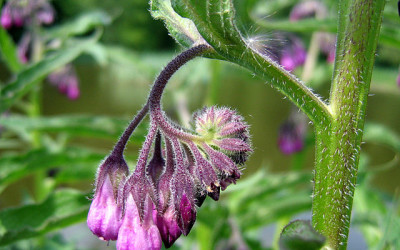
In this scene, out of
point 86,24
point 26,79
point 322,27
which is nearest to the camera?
point 322,27

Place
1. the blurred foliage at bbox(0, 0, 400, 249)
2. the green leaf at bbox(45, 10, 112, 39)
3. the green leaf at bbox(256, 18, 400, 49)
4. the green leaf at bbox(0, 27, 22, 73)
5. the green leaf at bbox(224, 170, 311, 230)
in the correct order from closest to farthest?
1. the blurred foliage at bbox(0, 0, 400, 249)
2. the green leaf at bbox(256, 18, 400, 49)
3. the green leaf at bbox(224, 170, 311, 230)
4. the green leaf at bbox(0, 27, 22, 73)
5. the green leaf at bbox(45, 10, 112, 39)

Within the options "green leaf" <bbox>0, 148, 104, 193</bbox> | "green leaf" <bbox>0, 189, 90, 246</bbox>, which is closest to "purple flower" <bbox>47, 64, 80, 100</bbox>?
"green leaf" <bbox>0, 148, 104, 193</bbox>

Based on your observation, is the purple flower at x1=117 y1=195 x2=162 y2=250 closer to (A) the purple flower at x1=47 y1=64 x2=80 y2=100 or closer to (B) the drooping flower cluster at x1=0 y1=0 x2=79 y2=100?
(B) the drooping flower cluster at x1=0 y1=0 x2=79 y2=100

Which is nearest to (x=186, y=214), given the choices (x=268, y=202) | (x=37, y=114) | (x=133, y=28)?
(x=268, y=202)

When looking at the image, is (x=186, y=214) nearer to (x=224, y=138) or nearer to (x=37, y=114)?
(x=224, y=138)

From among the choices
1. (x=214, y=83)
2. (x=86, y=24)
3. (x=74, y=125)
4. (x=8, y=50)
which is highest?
(x=86, y=24)

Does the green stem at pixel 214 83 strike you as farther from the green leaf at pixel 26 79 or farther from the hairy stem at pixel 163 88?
the hairy stem at pixel 163 88

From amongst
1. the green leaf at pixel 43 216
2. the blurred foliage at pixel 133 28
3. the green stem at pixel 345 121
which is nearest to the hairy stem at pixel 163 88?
the green stem at pixel 345 121
